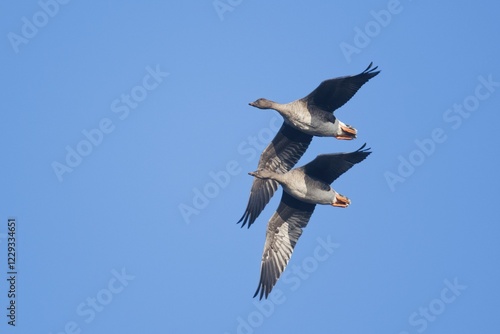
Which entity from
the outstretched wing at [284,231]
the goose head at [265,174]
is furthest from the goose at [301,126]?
Result: the goose head at [265,174]

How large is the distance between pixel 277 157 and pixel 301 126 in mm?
2275

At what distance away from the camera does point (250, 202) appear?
29.5 m

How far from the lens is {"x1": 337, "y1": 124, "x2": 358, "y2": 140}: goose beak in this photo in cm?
2766

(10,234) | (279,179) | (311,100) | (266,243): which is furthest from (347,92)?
(10,234)

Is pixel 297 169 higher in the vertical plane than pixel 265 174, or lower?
higher

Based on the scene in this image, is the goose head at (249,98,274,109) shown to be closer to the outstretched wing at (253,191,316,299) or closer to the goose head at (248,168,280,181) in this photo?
→ the goose head at (248,168,280,181)

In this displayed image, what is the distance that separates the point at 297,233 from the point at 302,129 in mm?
3153

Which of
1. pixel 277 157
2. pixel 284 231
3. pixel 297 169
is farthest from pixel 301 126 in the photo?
pixel 284 231

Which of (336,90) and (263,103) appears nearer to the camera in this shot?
(336,90)

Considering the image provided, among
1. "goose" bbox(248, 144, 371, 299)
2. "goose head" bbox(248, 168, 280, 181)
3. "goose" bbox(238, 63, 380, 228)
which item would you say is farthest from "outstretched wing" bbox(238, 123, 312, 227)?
"goose head" bbox(248, 168, 280, 181)

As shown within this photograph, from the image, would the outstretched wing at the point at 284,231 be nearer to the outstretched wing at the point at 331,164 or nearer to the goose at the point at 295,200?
the goose at the point at 295,200

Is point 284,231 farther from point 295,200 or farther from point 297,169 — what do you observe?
point 297,169

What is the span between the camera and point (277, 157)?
29719mm

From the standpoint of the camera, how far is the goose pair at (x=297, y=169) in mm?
26844
